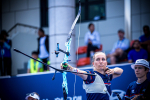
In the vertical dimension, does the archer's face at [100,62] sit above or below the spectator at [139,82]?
above

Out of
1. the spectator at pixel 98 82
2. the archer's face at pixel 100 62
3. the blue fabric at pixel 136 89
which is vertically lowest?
the blue fabric at pixel 136 89

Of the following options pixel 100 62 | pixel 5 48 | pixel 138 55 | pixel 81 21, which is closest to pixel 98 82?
pixel 100 62

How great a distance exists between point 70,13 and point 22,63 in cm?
573

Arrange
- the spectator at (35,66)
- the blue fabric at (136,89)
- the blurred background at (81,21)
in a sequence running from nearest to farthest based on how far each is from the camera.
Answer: the blue fabric at (136,89) < the spectator at (35,66) < the blurred background at (81,21)

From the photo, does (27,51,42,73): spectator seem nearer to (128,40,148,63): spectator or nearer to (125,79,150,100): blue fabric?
(128,40,148,63): spectator

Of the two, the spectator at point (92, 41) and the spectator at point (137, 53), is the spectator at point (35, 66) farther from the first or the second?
the spectator at point (137, 53)

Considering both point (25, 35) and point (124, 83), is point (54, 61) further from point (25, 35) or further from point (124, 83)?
point (25, 35)

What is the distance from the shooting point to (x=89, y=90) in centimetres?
365

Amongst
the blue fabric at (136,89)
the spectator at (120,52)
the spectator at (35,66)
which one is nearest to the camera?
the blue fabric at (136,89)

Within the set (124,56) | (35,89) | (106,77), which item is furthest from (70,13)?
(106,77)

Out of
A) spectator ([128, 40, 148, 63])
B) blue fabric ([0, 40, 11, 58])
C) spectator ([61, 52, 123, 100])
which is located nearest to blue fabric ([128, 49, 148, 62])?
spectator ([128, 40, 148, 63])

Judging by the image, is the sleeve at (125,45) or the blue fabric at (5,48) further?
the blue fabric at (5,48)

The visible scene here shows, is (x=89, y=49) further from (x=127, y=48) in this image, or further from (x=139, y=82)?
(x=139, y=82)

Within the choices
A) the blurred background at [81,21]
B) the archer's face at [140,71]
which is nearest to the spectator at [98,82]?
the archer's face at [140,71]
